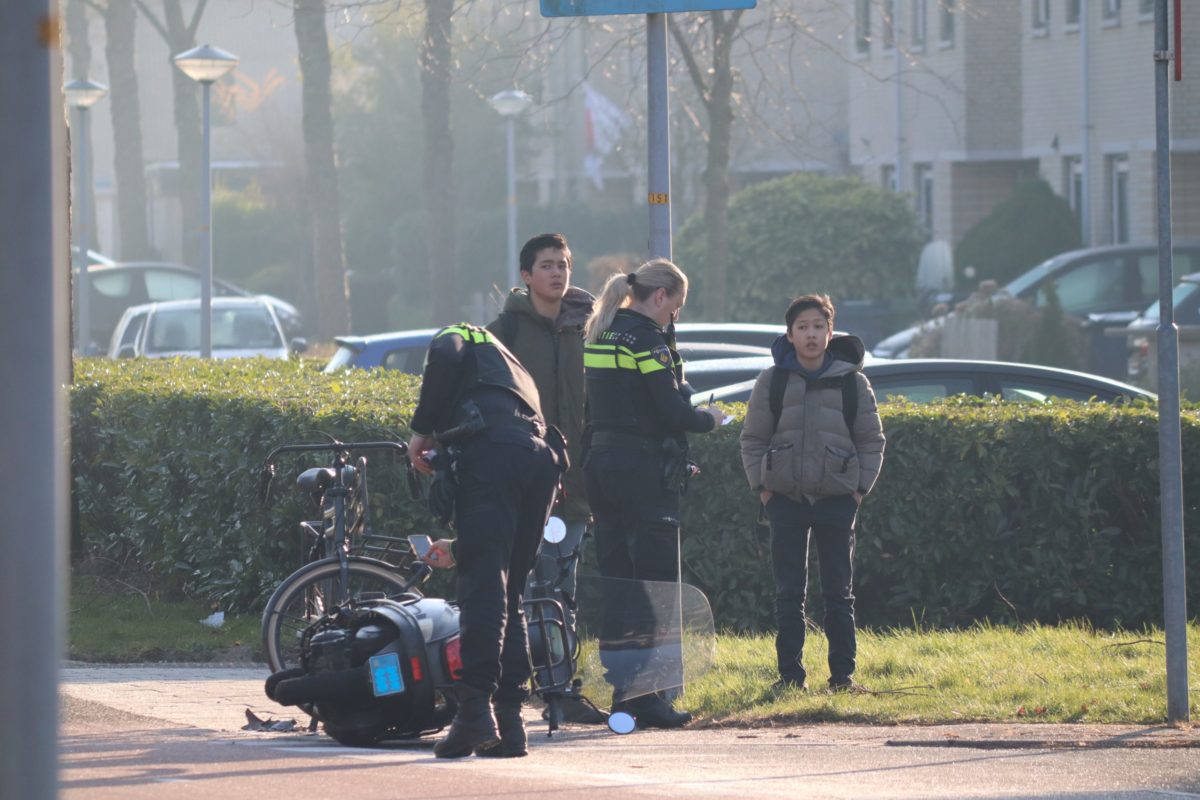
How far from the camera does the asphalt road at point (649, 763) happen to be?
5.72 metres

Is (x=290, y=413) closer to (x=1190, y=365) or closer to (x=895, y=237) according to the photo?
(x=1190, y=365)

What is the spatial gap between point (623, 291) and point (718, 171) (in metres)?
14.8

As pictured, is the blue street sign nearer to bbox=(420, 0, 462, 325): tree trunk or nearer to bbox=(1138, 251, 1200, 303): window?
bbox=(420, 0, 462, 325): tree trunk

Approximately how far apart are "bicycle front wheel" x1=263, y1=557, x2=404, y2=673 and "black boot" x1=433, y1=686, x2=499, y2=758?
50.7 inches

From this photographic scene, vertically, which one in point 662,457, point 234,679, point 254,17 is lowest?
point 234,679

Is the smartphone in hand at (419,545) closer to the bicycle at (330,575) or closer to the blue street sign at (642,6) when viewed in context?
the bicycle at (330,575)

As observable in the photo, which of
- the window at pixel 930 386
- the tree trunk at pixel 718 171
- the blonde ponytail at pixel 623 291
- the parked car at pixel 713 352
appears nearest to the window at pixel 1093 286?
the tree trunk at pixel 718 171

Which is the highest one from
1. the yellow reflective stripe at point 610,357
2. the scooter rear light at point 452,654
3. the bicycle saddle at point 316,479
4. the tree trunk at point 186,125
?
the tree trunk at point 186,125

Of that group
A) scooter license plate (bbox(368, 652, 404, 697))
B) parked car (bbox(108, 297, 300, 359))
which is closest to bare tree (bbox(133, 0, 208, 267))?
parked car (bbox(108, 297, 300, 359))

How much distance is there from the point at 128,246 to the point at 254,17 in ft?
108

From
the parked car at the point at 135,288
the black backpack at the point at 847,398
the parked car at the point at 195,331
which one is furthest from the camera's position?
the parked car at the point at 135,288

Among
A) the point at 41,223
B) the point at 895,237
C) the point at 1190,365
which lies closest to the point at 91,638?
the point at 41,223

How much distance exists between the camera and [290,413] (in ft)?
33.1

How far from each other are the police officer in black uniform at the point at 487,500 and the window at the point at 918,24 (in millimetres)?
31932
